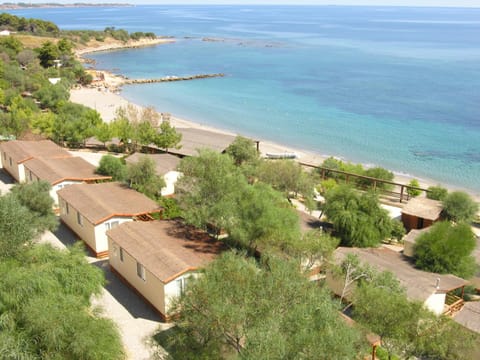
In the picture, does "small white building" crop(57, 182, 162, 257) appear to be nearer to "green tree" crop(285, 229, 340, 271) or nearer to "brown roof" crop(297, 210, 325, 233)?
"brown roof" crop(297, 210, 325, 233)

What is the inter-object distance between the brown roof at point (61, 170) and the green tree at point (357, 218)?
41.6 feet

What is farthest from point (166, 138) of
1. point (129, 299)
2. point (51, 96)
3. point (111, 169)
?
point (51, 96)

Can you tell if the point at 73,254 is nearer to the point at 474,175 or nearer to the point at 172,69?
the point at 474,175

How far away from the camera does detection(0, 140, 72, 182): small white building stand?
28516mm

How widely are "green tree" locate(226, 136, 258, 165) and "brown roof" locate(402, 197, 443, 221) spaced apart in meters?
10.2

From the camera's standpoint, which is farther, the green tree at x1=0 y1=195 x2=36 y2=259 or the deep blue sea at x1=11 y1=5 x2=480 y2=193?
the deep blue sea at x1=11 y1=5 x2=480 y2=193

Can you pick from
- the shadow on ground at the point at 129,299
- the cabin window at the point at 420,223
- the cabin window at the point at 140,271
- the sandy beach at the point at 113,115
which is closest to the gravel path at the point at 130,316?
the shadow on ground at the point at 129,299

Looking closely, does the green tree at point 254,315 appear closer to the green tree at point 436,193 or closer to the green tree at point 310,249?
the green tree at point 310,249

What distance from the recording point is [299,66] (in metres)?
101

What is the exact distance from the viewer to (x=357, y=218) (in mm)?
22422

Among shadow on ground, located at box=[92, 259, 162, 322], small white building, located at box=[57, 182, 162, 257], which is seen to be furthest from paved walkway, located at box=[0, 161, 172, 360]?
small white building, located at box=[57, 182, 162, 257]

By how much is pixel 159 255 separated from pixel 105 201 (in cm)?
635

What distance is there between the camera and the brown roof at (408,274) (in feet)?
55.9

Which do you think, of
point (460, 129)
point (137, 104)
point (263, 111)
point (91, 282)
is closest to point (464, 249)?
point (91, 282)
